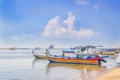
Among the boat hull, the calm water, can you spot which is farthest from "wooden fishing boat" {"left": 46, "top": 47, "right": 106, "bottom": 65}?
the calm water

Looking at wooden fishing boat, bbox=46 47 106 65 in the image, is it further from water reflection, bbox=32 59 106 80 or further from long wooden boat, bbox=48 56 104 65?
water reflection, bbox=32 59 106 80

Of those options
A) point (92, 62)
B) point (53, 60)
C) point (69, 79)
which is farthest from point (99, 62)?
point (69, 79)

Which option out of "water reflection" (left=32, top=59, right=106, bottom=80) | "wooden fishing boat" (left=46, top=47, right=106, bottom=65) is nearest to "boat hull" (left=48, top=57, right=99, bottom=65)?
"wooden fishing boat" (left=46, top=47, right=106, bottom=65)

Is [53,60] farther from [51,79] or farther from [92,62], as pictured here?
[51,79]

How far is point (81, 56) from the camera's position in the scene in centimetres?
1881

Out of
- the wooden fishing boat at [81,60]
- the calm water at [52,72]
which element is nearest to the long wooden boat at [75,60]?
the wooden fishing boat at [81,60]

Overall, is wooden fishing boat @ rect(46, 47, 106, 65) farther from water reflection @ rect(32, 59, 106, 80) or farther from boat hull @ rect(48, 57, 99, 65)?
water reflection @ rect(32, 59, 106, 80)

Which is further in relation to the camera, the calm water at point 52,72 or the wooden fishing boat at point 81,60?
the wooden fishing boat at point 81,60

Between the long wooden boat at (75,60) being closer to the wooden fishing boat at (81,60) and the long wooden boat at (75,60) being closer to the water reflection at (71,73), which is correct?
the wooden fishing boat at (81,60)

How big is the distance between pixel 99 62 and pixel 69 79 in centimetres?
776

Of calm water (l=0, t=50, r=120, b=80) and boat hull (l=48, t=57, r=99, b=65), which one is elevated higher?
boat hull (l=48, t=57, r=99, b=65)

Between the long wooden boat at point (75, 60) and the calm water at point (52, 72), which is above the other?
the long wooden boat at point (75, 60)

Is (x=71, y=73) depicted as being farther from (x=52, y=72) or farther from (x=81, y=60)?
(x=81, y=60)

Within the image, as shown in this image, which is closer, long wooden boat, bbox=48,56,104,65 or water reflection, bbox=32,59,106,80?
water reflection, bbox=32,59,106,80
